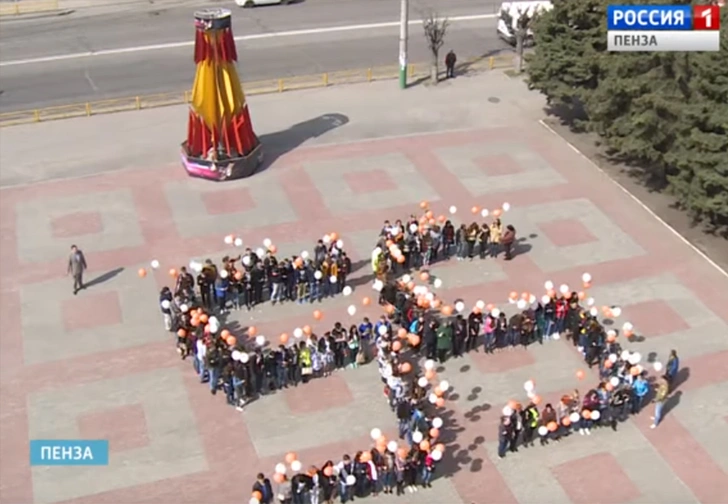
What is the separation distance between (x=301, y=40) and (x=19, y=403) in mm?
25753

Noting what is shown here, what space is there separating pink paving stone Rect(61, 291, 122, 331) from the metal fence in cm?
1285

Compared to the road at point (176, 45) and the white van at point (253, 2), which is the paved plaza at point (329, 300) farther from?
the white van at point (253, 2)

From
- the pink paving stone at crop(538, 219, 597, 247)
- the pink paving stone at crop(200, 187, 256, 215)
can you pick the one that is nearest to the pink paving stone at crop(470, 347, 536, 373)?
the pink paving stone at crop(538, 219, 597, 247)

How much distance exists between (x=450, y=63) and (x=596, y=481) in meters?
23.1

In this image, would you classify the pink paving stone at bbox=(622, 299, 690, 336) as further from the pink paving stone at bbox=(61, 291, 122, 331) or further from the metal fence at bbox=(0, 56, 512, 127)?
the metal fence at bbox=(0, 56, 512, 127)

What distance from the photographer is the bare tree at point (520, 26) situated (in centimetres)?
3953

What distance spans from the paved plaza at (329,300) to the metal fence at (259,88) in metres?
0.77

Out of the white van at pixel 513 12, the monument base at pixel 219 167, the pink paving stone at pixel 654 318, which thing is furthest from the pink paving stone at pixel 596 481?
the white van at pixel 513 12

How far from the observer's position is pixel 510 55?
139ft

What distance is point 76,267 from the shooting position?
26.0 metres

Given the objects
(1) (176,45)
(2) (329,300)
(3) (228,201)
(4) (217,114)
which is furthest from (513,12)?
(2) (329,300)

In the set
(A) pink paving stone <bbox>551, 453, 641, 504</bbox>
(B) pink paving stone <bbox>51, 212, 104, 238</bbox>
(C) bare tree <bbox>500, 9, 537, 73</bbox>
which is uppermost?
(C) bare tree <bbox>500, 9, 537, 73</bbox>

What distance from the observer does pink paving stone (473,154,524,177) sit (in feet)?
107

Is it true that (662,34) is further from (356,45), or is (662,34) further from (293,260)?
(356,45)
